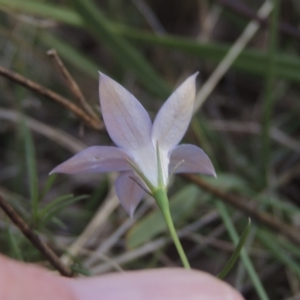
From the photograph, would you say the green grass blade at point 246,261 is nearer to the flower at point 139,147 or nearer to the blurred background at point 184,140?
the blurred background at point 184,140

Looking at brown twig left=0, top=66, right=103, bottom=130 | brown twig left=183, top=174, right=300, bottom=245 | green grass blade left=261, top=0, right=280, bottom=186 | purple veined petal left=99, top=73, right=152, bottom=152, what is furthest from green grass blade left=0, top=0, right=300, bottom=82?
purple veined petal left=99, top=73, right=152, bottom=152

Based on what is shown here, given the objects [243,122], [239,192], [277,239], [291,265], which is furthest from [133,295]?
[243,122]

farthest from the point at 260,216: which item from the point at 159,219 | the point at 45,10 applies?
the point at 45,10

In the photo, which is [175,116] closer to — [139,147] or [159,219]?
[139,147]

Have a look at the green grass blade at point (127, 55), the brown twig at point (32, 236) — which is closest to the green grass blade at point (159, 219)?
the green grass blade at point (127, 55)

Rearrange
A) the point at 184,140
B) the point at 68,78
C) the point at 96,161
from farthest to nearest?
the point at 184,140, the point at 68,78, the point at 96,161

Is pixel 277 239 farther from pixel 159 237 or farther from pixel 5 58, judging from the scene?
pixel 5 58

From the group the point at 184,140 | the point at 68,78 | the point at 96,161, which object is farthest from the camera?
the point at 184,140

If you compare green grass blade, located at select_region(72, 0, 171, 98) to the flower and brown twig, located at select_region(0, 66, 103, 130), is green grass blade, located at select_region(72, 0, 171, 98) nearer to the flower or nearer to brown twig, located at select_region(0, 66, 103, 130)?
brown twig, located at select_region(0, 66, 103, 130)
